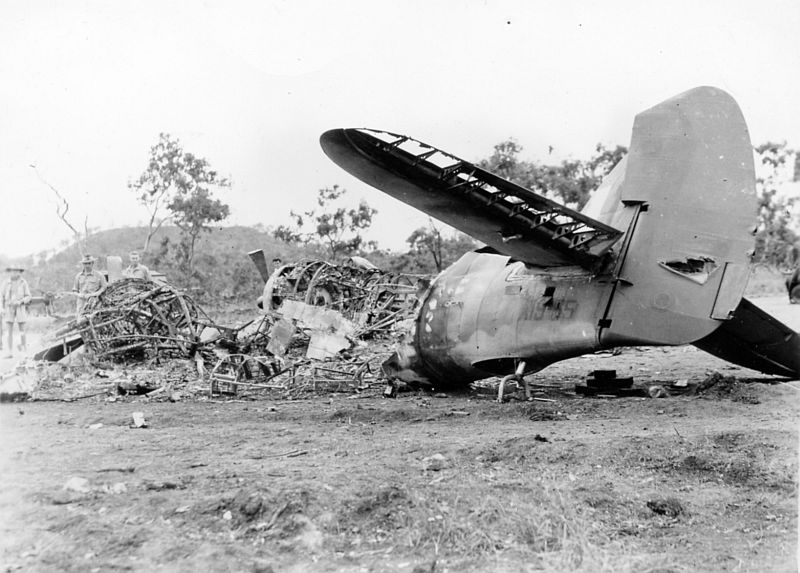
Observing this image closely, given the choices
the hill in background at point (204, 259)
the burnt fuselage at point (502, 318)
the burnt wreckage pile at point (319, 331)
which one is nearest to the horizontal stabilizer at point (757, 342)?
the burnt fuselage at point (502, 318)

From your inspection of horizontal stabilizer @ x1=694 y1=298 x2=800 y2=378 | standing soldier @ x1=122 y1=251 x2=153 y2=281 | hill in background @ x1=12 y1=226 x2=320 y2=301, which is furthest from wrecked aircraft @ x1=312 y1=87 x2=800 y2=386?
hill in background @ x1=12 y1=226 x2=320 y2=301

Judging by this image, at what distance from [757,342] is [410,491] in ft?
22.4

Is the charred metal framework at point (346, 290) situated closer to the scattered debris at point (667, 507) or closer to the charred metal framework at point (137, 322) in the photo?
Answer: the charred metal framework at point (137, 322)

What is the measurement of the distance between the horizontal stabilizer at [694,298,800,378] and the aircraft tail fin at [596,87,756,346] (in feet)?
6.14

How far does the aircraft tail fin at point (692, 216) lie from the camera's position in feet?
25.3

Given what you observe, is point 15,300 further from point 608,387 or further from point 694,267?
point 694,267

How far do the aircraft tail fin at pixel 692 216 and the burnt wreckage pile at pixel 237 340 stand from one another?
476 centimetres

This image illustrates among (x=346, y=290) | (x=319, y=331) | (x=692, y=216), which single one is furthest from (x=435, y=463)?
(x=346, y=290)

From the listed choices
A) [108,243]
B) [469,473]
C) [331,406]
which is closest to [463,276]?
[331,406]

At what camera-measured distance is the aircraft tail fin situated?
7719 mm

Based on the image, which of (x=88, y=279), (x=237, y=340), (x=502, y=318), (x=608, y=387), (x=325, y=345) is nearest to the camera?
(x=502, y=318)

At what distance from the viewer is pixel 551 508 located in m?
4.66

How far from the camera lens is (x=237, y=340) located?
Answer: 1442 centimetres

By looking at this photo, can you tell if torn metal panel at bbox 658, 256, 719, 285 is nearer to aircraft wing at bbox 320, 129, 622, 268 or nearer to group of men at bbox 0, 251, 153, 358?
aircraft wing at bbox 320, 129, 622, 268
